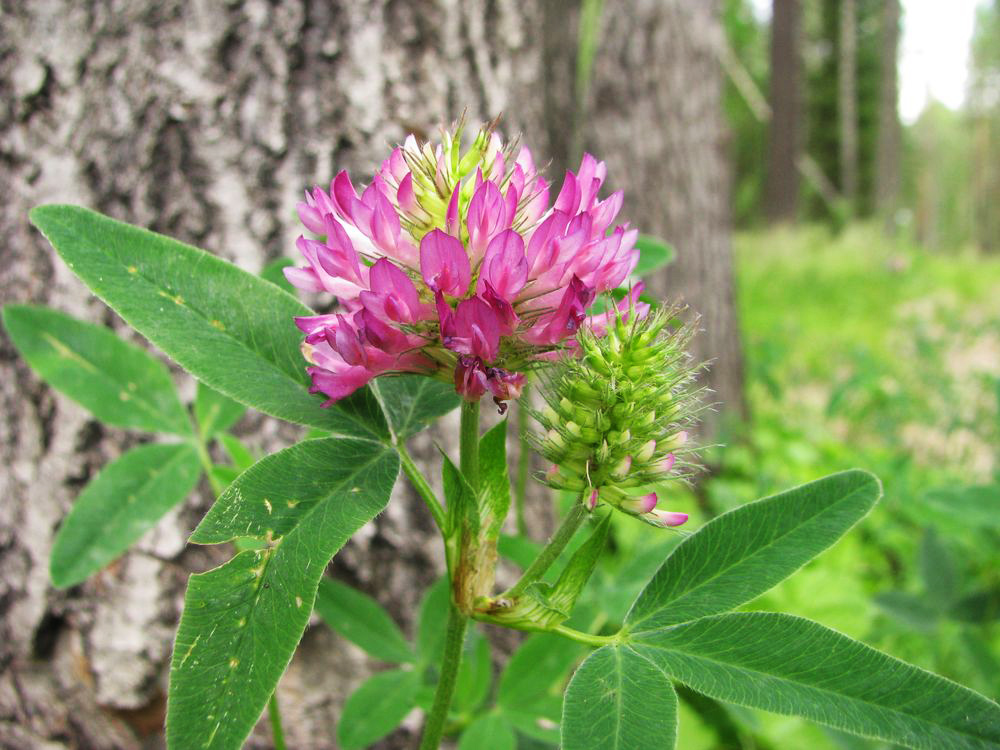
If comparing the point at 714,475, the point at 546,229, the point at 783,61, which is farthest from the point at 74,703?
the point at 783,61

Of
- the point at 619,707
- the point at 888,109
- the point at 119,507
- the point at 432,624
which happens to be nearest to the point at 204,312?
the point at 119,507

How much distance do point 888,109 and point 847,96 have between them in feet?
12.9

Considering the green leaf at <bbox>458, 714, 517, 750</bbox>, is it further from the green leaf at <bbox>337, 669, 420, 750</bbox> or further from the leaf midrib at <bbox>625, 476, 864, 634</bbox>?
the leaf midrib at <bbox>625, 476, 864, 634</bbox>

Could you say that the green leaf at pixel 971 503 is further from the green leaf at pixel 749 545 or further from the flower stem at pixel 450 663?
the flower stem at pixel 450 663

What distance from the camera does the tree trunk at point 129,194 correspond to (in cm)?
144

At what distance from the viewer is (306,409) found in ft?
2.68

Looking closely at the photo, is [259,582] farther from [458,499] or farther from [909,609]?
[909,609]

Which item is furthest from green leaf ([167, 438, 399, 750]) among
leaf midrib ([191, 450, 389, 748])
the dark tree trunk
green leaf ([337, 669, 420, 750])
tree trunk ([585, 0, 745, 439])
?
the dark tree trunk

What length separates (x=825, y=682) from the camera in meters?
0.71

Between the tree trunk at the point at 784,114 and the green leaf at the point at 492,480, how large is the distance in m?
12.3

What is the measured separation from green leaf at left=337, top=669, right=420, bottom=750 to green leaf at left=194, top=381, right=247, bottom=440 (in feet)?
1.46

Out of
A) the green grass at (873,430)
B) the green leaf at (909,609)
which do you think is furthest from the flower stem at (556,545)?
the green leaf at (909,609)

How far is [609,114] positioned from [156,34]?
1748 mm

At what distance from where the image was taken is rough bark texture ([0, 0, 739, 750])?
144 cm
